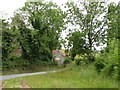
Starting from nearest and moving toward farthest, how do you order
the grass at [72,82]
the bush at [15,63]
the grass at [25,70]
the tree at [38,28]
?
the grass at [72,82]
the grass at [25,70]
the bush at [15,63]
the tree at [38,28]

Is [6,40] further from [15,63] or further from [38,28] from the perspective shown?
[38,28]

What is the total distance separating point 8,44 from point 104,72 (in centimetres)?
1929

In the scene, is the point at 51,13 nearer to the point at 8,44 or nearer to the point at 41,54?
the point at 41,54

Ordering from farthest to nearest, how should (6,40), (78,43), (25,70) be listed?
(78,43) → (25,70) → (6,40)

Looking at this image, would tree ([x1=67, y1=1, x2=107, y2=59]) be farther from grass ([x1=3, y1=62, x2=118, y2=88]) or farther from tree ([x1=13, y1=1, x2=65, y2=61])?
grass ([x1=3, y1=62, x2=118, y2=88])

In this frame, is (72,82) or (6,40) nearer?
(72,82)

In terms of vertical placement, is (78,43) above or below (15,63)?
above

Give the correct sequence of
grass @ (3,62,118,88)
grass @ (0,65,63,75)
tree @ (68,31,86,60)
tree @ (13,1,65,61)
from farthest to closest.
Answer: tree @ (68,31,86,60), tree @ (13,1,65,61), grass @ (0,65,63,75), grass @ (3,62,118,88)

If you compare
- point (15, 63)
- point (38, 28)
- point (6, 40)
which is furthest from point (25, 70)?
point (38, 28)

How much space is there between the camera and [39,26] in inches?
1721

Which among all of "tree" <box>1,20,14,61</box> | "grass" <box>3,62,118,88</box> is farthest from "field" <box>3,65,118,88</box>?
"tree" <box>1,20,14,61</box>

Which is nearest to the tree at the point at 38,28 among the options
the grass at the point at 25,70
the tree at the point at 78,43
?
the grass at the point at 25,70

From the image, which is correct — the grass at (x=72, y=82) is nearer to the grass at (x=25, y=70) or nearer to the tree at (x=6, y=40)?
the grass at (x=25, y=70)

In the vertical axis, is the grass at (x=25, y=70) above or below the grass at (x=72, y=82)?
below
